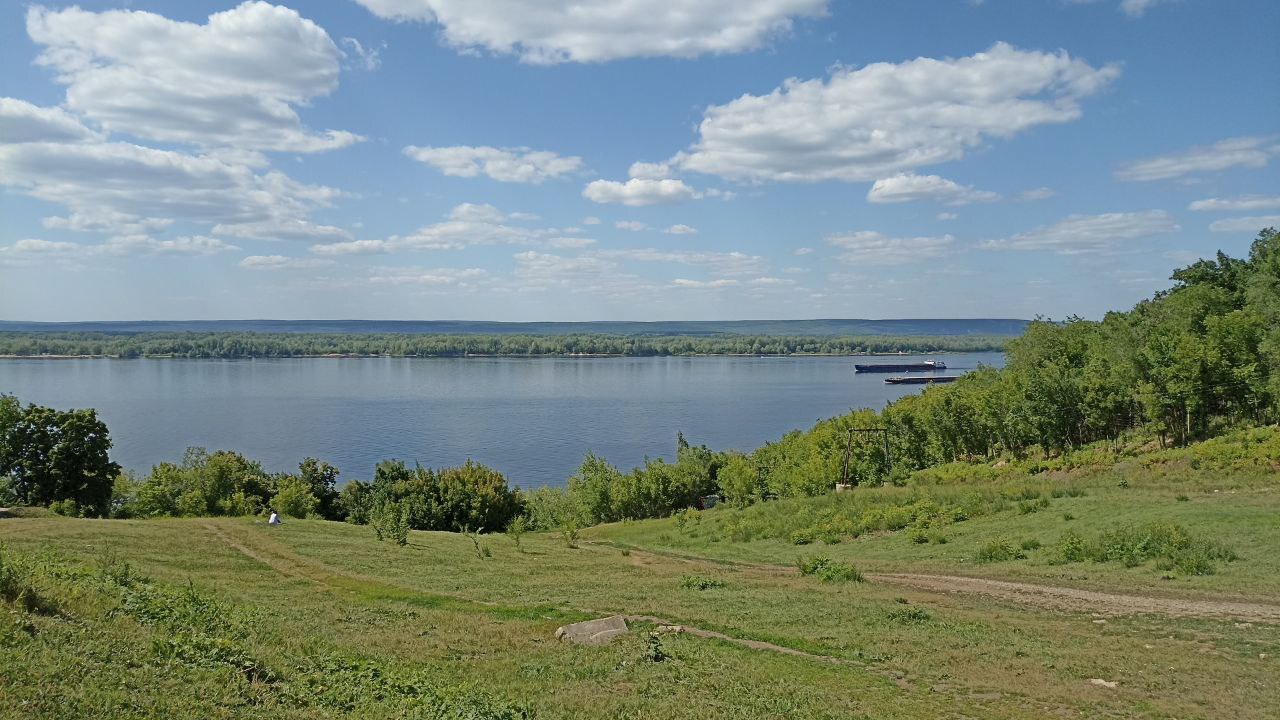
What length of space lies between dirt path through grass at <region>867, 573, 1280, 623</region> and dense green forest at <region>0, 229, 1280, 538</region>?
30.1m

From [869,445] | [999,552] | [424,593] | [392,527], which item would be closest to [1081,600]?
[999,552]

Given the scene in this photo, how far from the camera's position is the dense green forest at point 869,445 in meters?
54.8

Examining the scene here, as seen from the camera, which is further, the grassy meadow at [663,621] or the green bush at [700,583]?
the green bush at [700,583]

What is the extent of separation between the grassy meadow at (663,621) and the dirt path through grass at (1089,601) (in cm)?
17

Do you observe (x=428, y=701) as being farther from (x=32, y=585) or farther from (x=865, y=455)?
(x=865, y=455)

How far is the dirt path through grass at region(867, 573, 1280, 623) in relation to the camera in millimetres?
18391

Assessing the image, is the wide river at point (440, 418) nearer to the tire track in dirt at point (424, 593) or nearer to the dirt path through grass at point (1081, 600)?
the tire track in dirt at point (424, 593)

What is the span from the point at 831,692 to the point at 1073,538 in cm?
1690

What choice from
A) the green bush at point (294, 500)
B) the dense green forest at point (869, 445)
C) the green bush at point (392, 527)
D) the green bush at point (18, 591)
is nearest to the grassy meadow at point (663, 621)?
the green bush at point (18, 591)

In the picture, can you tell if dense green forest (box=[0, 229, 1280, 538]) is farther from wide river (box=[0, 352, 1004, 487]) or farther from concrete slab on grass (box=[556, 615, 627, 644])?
concrete slab on grass (box=[556, 615, 627, 644])

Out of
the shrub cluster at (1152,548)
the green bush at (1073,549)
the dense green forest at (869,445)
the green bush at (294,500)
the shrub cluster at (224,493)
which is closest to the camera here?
the shrub cluster at (1152,548)

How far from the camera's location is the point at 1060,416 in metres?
63.5

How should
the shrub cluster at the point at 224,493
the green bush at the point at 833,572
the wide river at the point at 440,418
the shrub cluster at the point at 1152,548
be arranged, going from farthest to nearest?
the wide river at the point at 440,418, the shrub cluster at the point at 224,493, the green bush at the point at 833,572, the shrub cluster at the point at 1152,548

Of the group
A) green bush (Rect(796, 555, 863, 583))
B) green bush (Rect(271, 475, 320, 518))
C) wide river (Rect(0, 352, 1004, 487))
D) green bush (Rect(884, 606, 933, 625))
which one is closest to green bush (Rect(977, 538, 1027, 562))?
green bush (Rect(796, 555, 863, 583))
